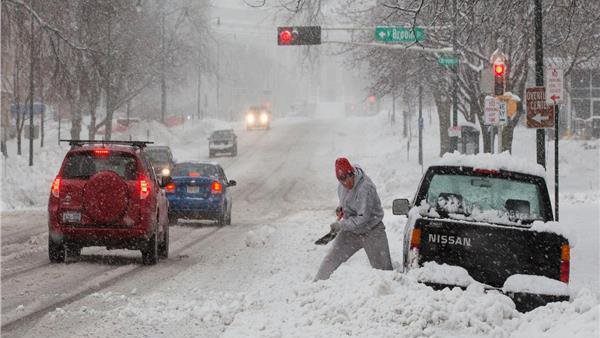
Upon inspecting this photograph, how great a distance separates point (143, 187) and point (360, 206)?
5.01 m

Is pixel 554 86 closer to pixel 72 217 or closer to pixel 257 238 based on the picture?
pixel 257 238

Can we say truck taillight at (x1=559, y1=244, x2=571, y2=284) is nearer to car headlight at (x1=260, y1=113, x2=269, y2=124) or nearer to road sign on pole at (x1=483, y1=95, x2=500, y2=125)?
road sign on pole at (x1=483, y1=95, x2=500, y2=125)

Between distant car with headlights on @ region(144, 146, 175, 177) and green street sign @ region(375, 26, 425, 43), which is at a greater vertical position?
green street sign @ region(375, 26, 425, 43)

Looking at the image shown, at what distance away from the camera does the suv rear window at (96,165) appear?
1491 cm

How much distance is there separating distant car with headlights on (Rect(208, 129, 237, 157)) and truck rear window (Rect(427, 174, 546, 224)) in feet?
162

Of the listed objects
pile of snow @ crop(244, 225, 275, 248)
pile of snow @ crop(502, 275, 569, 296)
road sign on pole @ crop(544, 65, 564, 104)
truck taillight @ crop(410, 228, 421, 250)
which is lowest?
pile of snow @ crop(244, 225, 275, 248)

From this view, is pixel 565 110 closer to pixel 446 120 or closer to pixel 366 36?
pixel 446 120

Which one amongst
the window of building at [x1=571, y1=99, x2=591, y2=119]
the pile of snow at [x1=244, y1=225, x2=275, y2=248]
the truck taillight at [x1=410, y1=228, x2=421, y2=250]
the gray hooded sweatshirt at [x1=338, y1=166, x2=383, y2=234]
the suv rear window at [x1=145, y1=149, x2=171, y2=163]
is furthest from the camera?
the window of building at [x1=571, y1=99, x2=591, y2=119]

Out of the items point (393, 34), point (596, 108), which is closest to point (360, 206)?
point (393, 34)

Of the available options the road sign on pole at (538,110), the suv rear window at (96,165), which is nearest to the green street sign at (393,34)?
the road sign on pole at (538,110)

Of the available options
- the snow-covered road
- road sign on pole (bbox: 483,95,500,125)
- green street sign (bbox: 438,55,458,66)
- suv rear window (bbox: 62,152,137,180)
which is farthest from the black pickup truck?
green street sign (bbox: 438,55,458,66)

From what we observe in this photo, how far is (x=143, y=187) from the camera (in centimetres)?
1496

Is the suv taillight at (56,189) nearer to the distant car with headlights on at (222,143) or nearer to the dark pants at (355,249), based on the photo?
the dark pants at (355,249)

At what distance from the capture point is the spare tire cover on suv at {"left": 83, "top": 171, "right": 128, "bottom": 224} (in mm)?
14453
